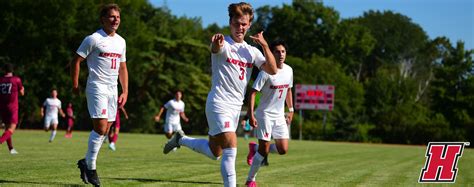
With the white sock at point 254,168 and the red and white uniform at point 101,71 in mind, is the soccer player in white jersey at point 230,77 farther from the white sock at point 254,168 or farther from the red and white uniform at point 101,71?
the white sock at point 254,168

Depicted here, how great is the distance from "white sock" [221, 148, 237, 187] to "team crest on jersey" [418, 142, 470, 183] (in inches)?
119

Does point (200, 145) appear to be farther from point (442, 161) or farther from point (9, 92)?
point (9, 92)

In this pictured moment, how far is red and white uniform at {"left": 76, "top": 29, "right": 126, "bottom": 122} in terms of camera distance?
892 centimetres

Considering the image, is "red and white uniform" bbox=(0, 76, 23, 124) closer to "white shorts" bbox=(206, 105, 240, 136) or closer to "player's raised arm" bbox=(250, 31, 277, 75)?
"white shorts" bbox=(206, 105, 240, 136)

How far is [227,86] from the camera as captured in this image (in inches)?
306

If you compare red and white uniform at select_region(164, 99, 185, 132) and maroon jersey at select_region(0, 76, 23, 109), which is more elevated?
maroon jersey at select_region(0, 76, 23, 109)

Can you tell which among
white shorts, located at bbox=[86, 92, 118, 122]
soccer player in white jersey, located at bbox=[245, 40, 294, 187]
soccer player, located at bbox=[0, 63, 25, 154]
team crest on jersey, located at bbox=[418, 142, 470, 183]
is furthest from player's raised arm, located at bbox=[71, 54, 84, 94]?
soccer player, located at bbox=[0, 63, 25, 154]

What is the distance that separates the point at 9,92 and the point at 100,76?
7701 mm

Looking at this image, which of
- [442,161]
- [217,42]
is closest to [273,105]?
[442,161]

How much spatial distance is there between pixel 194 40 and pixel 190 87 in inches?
223

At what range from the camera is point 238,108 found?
25.8 feet

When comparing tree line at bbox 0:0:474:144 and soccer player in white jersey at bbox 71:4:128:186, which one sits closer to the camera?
soccer player in white jersey at bbox 71:4:128:186

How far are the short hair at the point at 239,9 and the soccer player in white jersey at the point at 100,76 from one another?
6.22 feet

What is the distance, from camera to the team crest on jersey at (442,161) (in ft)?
30.7
